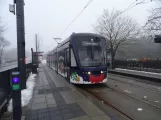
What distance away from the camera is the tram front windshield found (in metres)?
9.13

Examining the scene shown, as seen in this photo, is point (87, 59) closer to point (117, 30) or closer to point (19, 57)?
point (19, 57)

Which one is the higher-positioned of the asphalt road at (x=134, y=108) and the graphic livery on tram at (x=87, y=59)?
the graphic livery on tram at (x=87, y=59)

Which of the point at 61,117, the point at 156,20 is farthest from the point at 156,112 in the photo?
the point at 156,20

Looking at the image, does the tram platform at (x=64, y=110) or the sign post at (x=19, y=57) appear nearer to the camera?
the sign post at (x=19, y=57)

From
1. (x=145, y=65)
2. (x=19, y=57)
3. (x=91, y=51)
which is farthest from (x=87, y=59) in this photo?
(x=145, y=65)

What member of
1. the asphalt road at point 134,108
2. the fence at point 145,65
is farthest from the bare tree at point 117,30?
the asphalt road at point 134,108

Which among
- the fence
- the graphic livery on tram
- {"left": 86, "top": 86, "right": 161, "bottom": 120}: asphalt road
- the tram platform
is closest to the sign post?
the tram platform

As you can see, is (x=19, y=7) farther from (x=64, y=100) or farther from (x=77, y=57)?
(x=77, y=57)

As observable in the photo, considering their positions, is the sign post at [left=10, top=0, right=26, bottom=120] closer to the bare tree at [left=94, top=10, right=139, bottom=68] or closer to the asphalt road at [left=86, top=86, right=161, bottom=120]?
the asphalt road at [left=86, top=86, right=161, bottom=120]

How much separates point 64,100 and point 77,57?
3166 mm

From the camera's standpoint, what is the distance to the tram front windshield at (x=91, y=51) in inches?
360

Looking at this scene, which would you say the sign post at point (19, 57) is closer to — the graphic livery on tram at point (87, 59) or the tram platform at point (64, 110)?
the tram platform at point (64, 110)

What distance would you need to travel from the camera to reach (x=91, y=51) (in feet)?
30.7

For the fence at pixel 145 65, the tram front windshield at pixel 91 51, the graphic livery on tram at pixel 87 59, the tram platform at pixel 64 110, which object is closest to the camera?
the tram platform at pixel 64 110
